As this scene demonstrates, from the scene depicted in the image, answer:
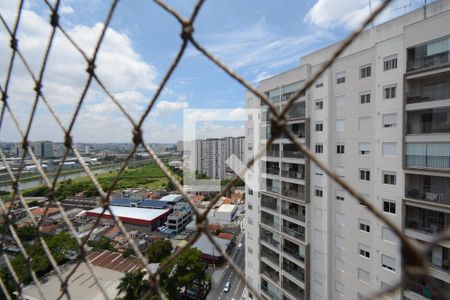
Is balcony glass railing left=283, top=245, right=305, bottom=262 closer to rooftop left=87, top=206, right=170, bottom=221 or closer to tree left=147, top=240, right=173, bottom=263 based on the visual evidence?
tree left=147, top=240, right=173, bottom=263

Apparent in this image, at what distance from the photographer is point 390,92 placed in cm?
386

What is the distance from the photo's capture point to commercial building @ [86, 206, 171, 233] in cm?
1675

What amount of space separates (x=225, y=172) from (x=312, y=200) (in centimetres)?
1492

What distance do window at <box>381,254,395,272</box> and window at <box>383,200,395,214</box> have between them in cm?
78

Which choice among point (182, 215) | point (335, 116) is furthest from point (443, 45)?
point (182, 215)

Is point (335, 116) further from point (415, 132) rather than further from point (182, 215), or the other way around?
point (182, 215)

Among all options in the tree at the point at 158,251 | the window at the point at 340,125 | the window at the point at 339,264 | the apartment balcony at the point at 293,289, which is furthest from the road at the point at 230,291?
the window at the point at 340,125

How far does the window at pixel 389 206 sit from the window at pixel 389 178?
0.32 m

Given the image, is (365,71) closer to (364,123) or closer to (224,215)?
(364,123)

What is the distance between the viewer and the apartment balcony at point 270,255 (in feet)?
20.2

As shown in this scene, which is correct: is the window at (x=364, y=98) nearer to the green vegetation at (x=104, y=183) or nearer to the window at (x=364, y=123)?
the window at (x=364, y=123)

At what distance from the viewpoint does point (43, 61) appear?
3.02 feet

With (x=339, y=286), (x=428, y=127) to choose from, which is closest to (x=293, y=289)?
(x=339, y=286)

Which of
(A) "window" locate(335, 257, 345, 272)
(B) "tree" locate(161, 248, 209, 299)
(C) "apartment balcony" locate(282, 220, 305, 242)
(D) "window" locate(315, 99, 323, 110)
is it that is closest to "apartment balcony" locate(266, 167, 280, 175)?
(C) "apartment balcony" locate(282, 220, 305, 242)
